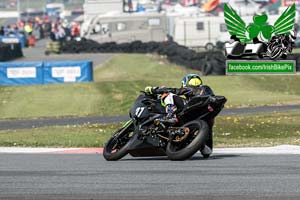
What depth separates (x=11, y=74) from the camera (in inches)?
1393

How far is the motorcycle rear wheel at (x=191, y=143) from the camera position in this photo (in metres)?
11.4

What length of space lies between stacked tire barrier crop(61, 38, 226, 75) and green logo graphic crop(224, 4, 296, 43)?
1491 cm

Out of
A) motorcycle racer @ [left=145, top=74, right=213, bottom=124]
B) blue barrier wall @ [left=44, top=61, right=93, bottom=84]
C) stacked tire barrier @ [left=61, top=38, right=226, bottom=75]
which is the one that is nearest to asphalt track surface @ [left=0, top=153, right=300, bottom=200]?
motorcycle racer @ [left=145, top=74, right=213, bottom=124]

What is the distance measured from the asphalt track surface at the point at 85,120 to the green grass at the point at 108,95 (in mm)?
1291

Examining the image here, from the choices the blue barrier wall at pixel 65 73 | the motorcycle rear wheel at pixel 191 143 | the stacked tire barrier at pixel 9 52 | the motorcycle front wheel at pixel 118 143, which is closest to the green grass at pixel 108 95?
the blue barrier wall at pixel 65 73

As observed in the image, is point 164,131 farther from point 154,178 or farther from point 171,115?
point 154,178

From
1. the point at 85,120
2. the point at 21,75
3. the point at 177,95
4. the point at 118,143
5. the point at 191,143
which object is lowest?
the point at 85,120

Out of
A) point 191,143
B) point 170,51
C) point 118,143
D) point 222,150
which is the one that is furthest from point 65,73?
point 191,143

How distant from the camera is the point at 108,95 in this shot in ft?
99.2

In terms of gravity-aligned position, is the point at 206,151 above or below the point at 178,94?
below

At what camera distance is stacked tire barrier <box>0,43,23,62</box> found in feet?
152

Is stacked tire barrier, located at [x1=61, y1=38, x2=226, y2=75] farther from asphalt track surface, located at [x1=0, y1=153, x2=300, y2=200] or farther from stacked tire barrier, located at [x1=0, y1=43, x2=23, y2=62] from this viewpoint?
asphalt track surface, located at [x1=0, y1=153, x2=300, y2=200]

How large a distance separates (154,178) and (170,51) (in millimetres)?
34839

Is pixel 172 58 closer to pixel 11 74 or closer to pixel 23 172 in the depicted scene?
pixel 11 74
